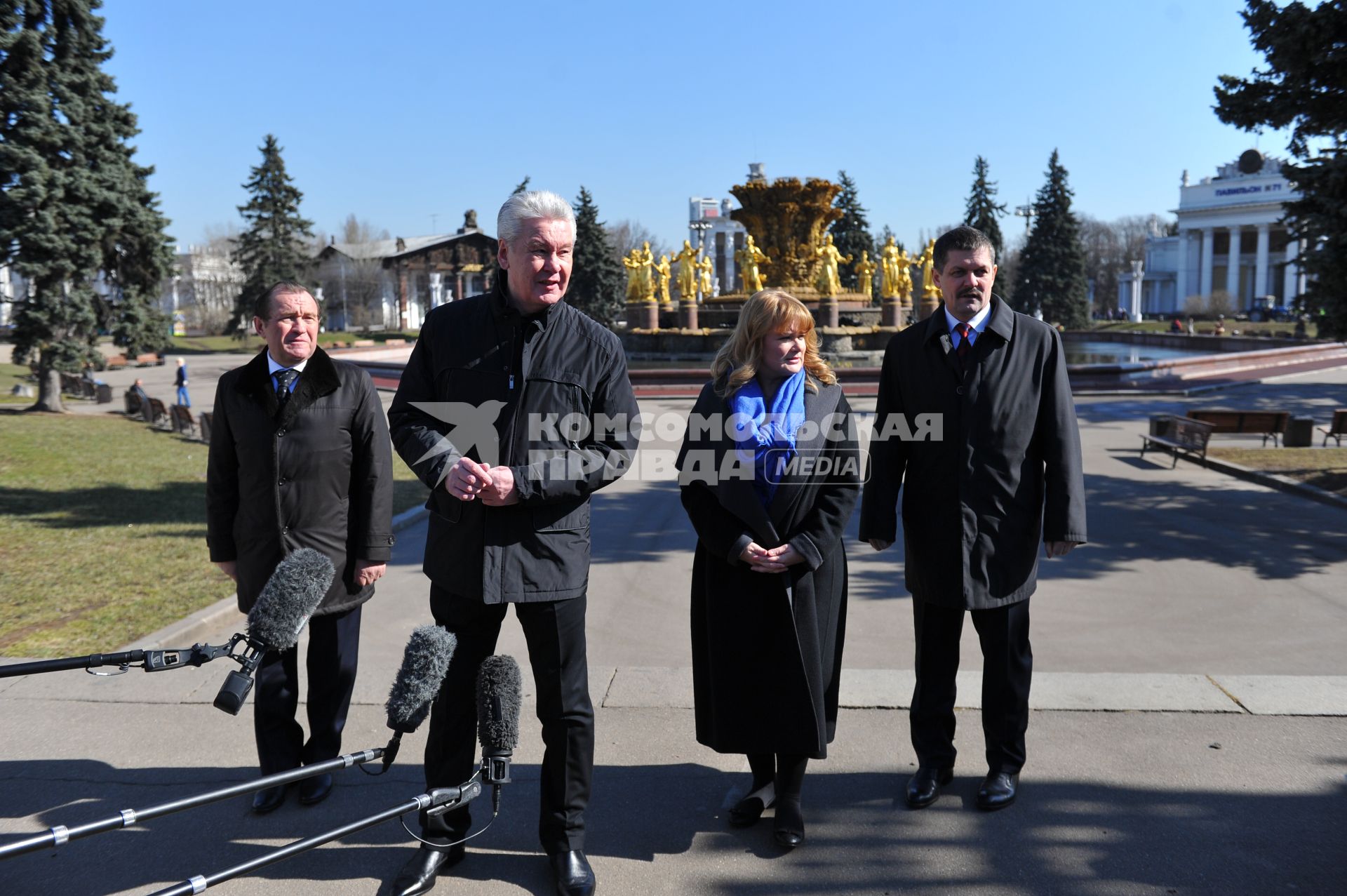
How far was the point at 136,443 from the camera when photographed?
59.5 feet

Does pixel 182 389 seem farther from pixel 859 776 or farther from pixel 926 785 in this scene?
pixel 926 785

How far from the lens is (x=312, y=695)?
4.34 m

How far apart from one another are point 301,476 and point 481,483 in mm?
1275

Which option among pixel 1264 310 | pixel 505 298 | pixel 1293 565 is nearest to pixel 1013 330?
pixel 505 298

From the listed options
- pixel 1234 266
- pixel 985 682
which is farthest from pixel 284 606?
pixel 1234 266

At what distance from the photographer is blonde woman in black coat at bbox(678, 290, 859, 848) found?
3.79m

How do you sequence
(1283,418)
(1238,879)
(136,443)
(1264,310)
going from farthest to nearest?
1. (1264,310)
2. (136,443)
3. (1283,418)
4. (1238,879)

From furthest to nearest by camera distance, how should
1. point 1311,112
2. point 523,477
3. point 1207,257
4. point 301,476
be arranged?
1. point 1207,257
2. point 1311,112
3. point 301,476
4. point 523,477

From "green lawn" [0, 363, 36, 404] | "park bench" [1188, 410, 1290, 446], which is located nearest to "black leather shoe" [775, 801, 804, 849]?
"park bench" [1188, 410, 1290, 446]

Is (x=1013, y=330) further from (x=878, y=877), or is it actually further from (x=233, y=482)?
(x=233, y=482)

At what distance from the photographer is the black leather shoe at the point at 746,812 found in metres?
3.93

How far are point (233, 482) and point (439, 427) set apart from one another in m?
1.26

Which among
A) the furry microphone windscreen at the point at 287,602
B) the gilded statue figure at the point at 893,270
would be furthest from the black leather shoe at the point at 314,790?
the gilded statue figure at the point at 893,270

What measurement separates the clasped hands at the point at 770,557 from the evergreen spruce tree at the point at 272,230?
61.0 meters
